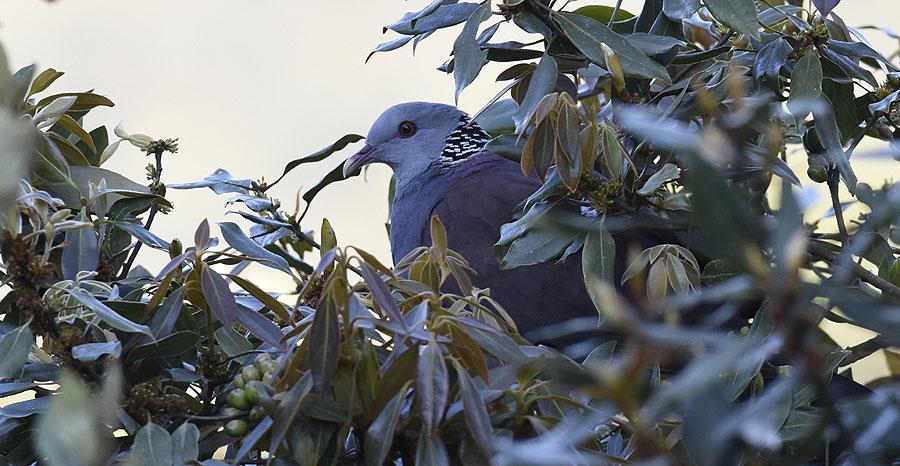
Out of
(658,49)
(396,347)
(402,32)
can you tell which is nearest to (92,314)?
(396,347)

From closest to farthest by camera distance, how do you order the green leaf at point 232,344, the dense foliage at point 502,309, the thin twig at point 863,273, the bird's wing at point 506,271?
the dense foliage at point 502,309 → the thin twig at point 863,273 → the green leaf at point 232,344 → the bird's wing at point 506,271

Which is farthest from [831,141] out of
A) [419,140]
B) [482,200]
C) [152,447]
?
[419,140]

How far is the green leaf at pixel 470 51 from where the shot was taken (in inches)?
56.8

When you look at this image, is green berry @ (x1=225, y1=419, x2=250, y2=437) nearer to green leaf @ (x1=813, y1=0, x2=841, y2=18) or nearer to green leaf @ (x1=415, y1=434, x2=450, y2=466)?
green leaf @ (x1=415, y1=434, x2=450, y2=466)

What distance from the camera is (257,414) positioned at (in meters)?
0.98

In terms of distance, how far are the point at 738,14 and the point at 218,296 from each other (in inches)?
30.6

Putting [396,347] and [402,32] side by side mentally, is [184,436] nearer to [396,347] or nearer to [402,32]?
[396,347]

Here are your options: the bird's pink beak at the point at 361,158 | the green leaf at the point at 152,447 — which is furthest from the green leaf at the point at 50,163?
the bird's pink beak at the point at 361,158

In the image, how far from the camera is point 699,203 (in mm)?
466

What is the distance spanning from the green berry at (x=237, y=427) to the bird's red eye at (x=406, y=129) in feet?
6.28

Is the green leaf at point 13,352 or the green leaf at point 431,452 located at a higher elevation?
the green leaf at point 13,352

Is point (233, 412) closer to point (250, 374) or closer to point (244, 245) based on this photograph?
point (250, 374)

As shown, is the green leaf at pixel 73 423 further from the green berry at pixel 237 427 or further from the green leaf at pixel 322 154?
the green leaf at pixel 322 154

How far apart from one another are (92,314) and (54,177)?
29cm
